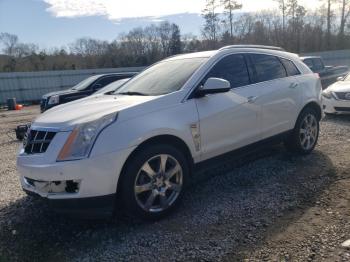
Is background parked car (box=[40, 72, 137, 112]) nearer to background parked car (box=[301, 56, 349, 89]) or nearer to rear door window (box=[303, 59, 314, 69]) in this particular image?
rear door window (box=[303, 59, 314, 69])

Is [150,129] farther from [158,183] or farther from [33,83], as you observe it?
[33,83]

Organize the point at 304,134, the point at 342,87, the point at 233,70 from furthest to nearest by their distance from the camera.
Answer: the point at 342,87, the point at 304,134, the point at 233,70

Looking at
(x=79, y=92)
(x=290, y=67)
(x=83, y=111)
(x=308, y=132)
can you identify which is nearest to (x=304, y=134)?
(x=308, y=132)

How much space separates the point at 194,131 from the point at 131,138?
87 centimetres

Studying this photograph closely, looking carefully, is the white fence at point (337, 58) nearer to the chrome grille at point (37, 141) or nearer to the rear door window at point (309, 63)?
the rear door window at point (309, 63)

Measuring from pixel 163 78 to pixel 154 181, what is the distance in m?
1.45

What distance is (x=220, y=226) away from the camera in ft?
12.0

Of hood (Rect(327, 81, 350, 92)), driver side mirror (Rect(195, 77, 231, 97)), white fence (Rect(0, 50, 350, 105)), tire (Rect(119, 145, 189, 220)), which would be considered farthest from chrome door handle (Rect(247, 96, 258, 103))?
white fence (Rect(0, 50, 350, 105))

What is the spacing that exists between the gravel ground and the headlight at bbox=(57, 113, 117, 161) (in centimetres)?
64

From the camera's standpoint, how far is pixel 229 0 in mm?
51688

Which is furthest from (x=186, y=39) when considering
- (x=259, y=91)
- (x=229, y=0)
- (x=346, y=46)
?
(x=259, y=91)

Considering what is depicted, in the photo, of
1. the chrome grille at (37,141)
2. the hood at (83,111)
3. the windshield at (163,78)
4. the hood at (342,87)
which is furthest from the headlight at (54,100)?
the hood at (342,87)

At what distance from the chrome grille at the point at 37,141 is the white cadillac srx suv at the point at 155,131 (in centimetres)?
1

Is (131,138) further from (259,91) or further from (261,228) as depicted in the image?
(259,91)
